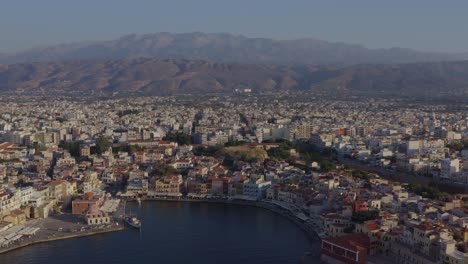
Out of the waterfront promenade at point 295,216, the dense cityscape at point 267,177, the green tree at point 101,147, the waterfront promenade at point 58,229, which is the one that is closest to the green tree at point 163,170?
the dense cityscape at point 267,177

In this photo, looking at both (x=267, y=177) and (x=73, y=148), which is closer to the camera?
(x=267, y=177)

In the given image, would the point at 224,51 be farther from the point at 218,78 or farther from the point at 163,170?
the point at 163,170

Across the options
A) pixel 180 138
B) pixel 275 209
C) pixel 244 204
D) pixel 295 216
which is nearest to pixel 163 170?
pixel 244 204

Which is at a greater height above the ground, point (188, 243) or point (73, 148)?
point (73, 148)

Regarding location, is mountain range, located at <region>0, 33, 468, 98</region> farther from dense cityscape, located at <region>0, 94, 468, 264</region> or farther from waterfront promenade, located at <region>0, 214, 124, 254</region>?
waterfront promenade, located at <region>0, 214, 124, 254</region>

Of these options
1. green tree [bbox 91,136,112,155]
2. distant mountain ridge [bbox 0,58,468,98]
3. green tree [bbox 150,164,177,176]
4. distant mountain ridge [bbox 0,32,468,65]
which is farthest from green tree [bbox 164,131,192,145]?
distant mountain ridge [bbox 0,32,468,65]

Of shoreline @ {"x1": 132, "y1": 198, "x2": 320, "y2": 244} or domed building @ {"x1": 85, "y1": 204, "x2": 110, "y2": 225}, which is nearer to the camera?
shoreline @ {"x1": 132, "y1": 198, "x2": 320, "y2": 244}
